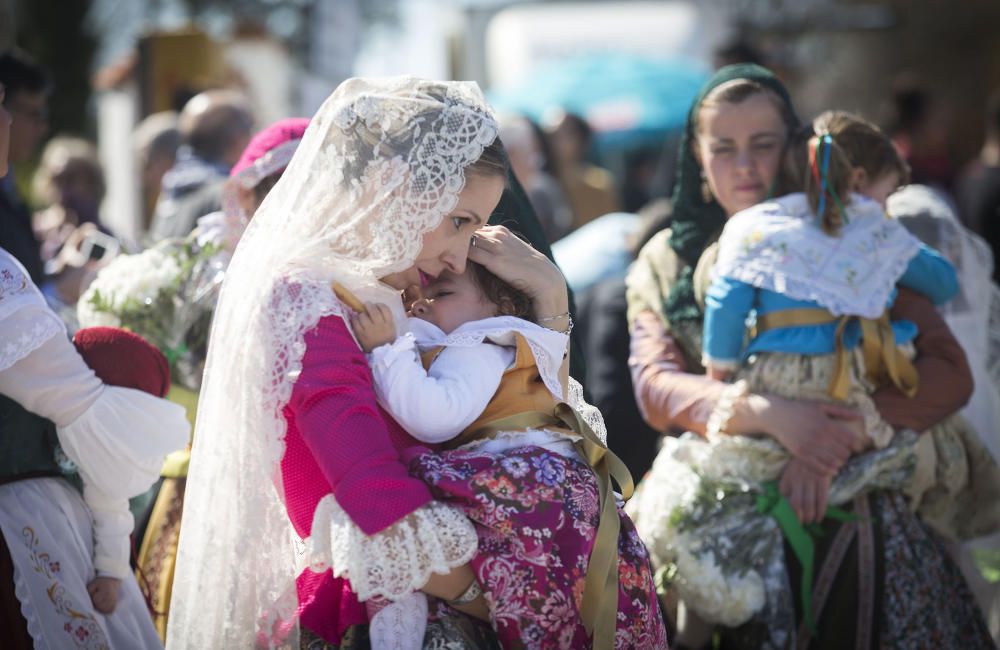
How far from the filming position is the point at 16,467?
283 cm

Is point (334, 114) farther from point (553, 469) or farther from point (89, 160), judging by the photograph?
point (89, 160)

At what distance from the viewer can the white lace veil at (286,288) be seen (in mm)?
2473

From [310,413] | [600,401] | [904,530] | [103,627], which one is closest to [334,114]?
[310,413]

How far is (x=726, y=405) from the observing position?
3.47 m

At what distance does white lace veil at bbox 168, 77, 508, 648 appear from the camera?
247 cm

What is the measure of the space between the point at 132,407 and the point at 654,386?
1555 mm

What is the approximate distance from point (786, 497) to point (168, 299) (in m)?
1.94

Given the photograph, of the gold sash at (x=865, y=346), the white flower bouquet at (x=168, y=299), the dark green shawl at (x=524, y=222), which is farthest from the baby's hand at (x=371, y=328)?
the gold sash at (x=865, y=346)

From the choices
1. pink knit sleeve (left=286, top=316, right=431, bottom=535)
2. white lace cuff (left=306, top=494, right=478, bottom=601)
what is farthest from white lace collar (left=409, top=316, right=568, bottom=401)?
white lace cuff (left=306, top=494, right=478, bottom=601)

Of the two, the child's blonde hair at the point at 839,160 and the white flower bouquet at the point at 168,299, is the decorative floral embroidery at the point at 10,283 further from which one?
the child's blonde hair at the point at 839,160

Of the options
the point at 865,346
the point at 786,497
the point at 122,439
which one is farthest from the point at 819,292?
the point at 122,439

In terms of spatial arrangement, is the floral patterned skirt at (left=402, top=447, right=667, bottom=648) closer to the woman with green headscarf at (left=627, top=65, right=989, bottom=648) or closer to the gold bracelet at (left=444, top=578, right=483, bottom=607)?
the gold bracelet at (left=444, top=578, right=483, bottom=607)

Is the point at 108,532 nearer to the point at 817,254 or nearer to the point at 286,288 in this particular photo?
the point at 286,288

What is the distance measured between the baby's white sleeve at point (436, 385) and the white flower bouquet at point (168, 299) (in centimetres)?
133
